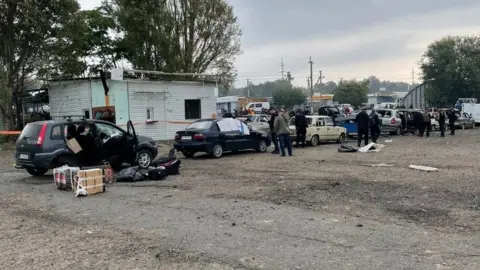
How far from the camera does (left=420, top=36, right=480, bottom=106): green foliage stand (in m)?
61.8

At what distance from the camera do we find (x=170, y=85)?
27.2 metres

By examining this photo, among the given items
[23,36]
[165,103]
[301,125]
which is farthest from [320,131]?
[23,36]

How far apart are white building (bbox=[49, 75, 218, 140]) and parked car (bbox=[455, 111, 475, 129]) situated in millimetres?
20704

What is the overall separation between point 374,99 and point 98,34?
72.1 meters

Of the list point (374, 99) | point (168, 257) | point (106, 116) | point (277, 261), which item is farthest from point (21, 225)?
point (374, 99)

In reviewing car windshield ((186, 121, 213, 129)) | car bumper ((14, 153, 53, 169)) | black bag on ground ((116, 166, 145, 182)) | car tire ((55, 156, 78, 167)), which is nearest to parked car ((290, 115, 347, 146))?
car windshield ((186, 121, 213, 129))

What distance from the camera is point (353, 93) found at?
98.1m

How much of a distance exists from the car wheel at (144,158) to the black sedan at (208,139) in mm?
2683

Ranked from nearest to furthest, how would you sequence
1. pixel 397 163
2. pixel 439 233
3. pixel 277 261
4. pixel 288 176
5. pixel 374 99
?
pixel 277 261 → pixel 439 233 → pixel 288 176 → pixel 397 163 → pixel 374 99

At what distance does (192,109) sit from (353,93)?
245 ft

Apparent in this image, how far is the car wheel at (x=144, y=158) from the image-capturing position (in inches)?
565

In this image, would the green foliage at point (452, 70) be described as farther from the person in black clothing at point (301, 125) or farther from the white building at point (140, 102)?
the person in black clothing at point (301, 125)

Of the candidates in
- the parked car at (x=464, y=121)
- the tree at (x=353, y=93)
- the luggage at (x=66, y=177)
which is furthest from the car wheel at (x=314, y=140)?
the tree at (x=353, y=93)

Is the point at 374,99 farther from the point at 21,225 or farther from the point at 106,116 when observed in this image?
the point at 21,225
